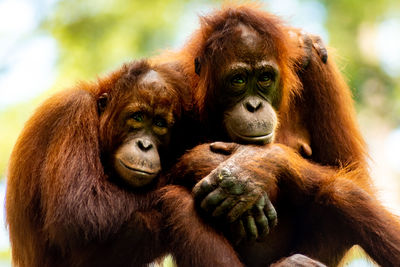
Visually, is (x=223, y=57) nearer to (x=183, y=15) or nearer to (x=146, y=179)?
(x=146, y=179)

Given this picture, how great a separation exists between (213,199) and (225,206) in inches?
3.1

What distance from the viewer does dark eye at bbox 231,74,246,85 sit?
13.0ft

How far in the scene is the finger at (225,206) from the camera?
3.43m

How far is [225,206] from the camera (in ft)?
11.3

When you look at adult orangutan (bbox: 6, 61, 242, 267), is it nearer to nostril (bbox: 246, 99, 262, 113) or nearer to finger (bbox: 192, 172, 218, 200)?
→ finger (bbox: 192, 172, 218, 200)

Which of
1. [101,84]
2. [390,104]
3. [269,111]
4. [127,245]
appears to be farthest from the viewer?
[390,104]

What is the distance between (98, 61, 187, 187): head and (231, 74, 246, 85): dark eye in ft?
1.21

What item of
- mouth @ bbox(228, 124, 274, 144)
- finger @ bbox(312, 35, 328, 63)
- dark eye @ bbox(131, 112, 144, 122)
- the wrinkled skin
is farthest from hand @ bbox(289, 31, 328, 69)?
dark eye @ bbox(131, 112, 144, 122)

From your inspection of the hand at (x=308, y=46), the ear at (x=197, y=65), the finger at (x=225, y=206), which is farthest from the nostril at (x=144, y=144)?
the hand at (x=308, y=46)

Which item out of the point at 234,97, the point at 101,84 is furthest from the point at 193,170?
the point at 101,84

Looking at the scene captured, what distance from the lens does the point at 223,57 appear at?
4004 millimetres

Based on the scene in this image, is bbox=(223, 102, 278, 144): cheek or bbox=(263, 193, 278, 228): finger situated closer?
bbox=(263, 193, 278, 228): finger

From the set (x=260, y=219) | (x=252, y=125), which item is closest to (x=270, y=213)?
(x=260, y=219)

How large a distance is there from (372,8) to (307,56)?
23.8 ft
